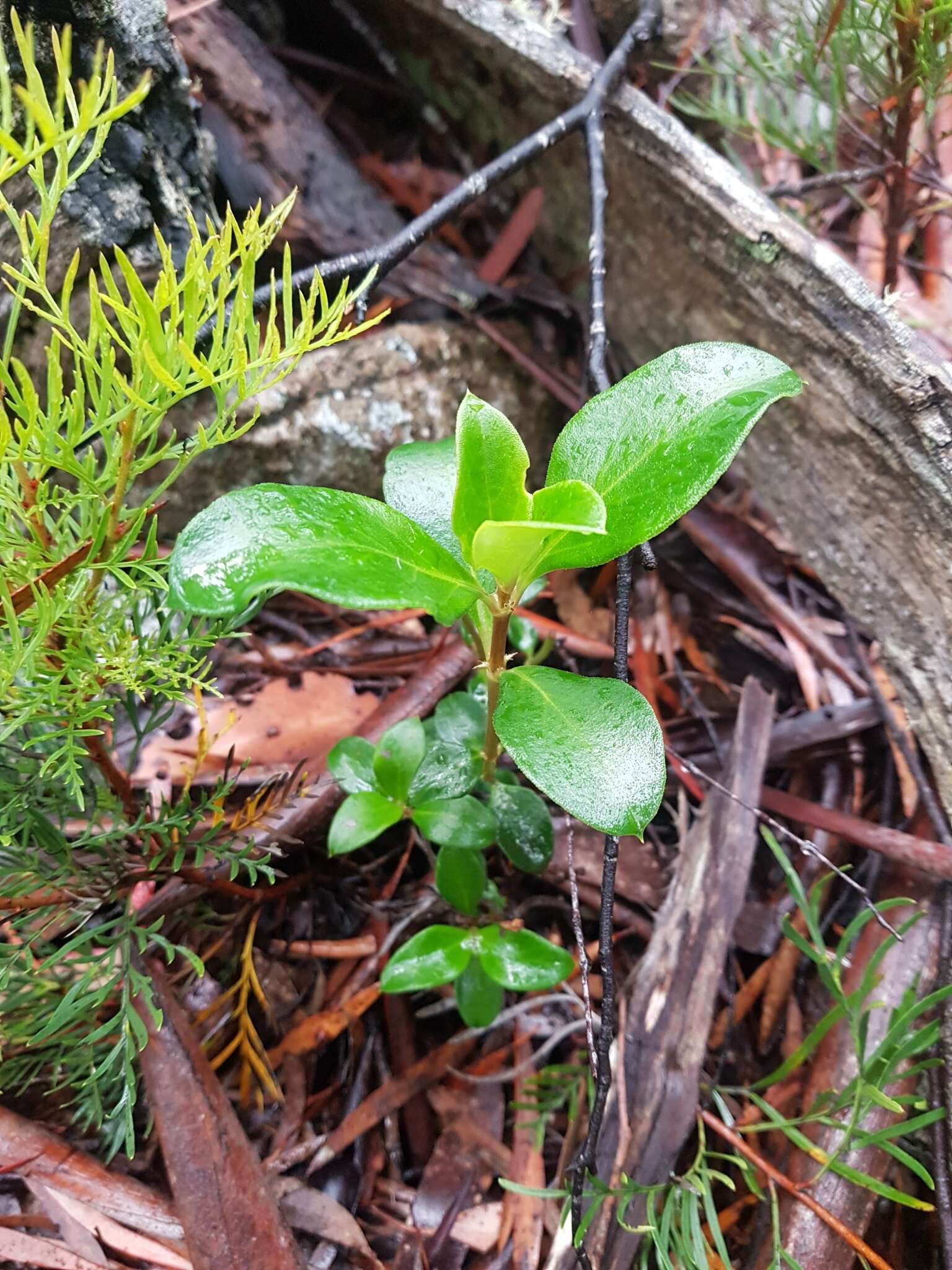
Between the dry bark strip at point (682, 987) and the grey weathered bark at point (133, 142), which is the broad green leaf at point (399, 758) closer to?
the dry bark strip at point (682, 987)

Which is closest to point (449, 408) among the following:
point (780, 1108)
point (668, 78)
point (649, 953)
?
point (668, 78)

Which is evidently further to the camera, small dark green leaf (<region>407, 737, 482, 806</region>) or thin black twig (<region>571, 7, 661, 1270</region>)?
small dark green leaf (<region>407, 737, 482, 806</region>)

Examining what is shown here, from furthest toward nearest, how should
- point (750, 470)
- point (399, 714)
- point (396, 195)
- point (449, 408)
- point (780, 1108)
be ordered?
point (396, 195) < point (449, 408) < point (750, 470) < point (399, 714) < point (780, 1108)

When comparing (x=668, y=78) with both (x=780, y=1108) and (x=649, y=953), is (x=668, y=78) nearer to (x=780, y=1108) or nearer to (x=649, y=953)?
(x=649, y=953)

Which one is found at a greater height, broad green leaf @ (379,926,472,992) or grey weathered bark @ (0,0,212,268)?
grey weathered bark @ (0,0,212,268)

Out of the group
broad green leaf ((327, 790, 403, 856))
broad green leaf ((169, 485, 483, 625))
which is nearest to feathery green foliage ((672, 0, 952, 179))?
broad green leaf ((169, 485, 483, 625))

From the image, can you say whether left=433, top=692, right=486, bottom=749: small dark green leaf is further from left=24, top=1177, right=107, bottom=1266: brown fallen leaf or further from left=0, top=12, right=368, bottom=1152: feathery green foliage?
left=24, top=1177, right=107, bottom=1266: brown fallen leaf

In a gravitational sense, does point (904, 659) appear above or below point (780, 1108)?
above
